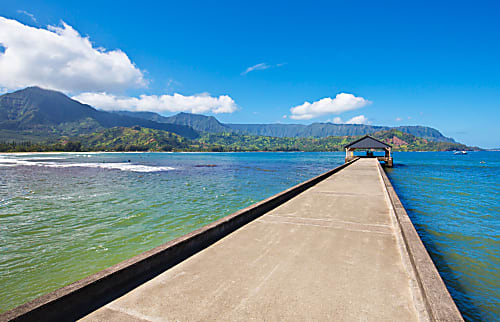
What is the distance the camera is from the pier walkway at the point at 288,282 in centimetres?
317

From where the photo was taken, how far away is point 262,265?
4543 mm

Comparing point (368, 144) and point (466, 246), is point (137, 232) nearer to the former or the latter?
point (466, 246)

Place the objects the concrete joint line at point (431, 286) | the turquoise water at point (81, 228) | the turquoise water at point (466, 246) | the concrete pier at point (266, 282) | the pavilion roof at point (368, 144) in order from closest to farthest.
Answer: the concrete joint line at point (431, 286) → the concrete pier at point (266, 282) → the turquoise water at point (466, 246) → the turquoise water at point (81, 228) → the pavilion roof at point (368, 144)

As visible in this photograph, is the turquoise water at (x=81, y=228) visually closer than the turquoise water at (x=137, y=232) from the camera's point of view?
No

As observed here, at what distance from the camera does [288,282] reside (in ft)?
12.9

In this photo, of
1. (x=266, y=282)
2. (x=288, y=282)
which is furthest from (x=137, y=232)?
(x=288, y=282)

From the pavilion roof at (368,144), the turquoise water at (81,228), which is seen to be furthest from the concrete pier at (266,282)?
the pavilion roof at (368,144)

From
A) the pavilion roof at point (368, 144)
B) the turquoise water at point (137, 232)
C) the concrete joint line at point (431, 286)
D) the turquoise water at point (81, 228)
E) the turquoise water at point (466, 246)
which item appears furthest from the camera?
the pavilion roof at point (368, 144)

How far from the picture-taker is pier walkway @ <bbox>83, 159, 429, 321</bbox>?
317cm

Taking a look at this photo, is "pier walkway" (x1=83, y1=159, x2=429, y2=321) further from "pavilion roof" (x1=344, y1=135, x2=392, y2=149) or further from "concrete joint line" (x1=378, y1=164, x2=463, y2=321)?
"pavilion roof" (x1=344, y1=135, x2=392, y2=149)

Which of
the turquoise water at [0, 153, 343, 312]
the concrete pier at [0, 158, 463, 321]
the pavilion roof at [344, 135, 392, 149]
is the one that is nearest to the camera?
the concrete pier at [0, 158, 463, 321]

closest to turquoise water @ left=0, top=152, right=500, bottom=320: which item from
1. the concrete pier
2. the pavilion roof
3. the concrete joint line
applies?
the concrete joint line

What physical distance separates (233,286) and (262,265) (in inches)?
34.8

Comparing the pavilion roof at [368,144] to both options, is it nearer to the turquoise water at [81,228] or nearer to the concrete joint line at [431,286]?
the turquoise water at [81,228]
